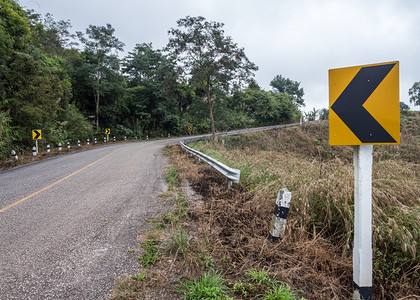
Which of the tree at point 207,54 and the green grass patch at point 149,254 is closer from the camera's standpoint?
the green grass patch at point 149,254

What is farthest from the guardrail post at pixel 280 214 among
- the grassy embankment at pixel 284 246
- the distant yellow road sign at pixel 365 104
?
the distant yellow road sign at pixel 365 104

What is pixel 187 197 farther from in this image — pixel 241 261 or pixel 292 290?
pixel 292 290

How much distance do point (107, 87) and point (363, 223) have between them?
3102 centimetres

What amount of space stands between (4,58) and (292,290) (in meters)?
18.1

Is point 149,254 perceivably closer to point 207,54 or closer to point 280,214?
point 280,214

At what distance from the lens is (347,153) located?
1758 cm

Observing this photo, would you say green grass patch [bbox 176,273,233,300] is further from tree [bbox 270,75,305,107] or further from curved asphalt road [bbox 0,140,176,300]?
tree [bbox 270,75,305,107]

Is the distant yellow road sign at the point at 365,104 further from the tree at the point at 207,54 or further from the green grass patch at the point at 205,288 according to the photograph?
the tree at the point at 207,54

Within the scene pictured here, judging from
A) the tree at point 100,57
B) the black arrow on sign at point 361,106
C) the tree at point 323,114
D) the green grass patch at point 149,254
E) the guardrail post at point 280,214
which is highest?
the tree at point 100,57

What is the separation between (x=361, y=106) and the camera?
1.86 metres

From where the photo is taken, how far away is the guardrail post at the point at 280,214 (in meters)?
2.67

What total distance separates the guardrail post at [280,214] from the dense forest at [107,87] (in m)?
15.2

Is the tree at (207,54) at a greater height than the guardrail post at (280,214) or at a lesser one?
greater

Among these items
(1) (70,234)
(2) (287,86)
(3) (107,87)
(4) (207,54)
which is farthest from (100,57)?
(2) (287,86)
